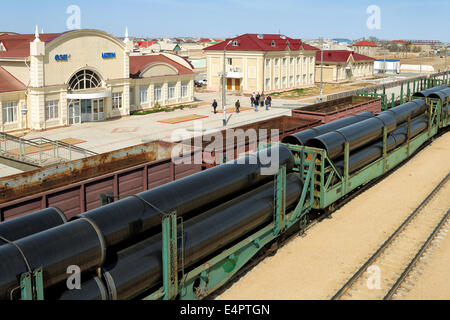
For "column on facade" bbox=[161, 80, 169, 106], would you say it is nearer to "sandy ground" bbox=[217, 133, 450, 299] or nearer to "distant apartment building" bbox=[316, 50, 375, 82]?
"sandy ground" bbox=[217, 133, 450, 299]

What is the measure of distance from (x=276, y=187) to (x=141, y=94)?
112 ft

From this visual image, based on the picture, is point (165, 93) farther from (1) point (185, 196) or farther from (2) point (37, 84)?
(1) point (185, 196)

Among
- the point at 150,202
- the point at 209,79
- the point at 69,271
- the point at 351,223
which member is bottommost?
the point at 351,223

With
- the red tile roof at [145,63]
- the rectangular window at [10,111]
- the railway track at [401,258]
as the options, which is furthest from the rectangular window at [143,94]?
the railway track at [401,258]

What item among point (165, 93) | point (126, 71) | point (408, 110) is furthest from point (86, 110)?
point (408, 110)

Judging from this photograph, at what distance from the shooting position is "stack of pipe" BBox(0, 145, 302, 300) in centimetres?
744

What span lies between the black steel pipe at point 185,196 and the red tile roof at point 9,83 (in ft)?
87.4

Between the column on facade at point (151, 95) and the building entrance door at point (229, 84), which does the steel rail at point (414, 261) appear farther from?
the building entrance door at point (229, 84)

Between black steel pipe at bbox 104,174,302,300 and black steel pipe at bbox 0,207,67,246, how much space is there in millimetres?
1443

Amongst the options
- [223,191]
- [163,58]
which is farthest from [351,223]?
[163,58]

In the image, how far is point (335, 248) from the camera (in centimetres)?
1489

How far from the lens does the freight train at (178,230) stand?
24.8 ft

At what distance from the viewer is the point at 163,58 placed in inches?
1956

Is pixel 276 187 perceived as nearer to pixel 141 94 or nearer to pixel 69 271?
pixel 69 271
